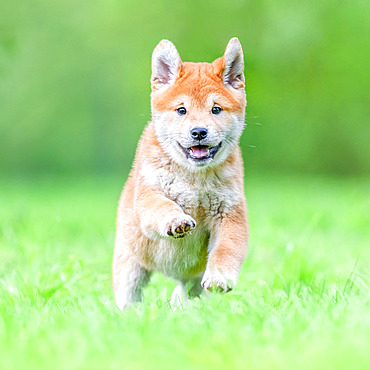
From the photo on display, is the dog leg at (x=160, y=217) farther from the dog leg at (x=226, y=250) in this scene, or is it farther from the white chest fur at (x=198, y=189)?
the dog leg at (x=226, y=250)

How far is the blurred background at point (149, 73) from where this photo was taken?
1553cm

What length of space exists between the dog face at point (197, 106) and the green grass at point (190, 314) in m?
0.86

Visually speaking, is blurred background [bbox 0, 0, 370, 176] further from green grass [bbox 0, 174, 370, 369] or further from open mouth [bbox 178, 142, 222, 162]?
open mouth [bbox 178, 142, 222, 162]

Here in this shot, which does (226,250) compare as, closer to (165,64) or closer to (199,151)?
(199,151)

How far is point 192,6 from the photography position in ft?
54.5

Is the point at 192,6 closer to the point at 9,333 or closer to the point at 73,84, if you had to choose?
the point at 73,84

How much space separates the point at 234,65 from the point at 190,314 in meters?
1.79

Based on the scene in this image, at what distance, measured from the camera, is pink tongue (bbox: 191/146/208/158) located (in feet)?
13.9

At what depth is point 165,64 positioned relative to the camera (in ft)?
15.0

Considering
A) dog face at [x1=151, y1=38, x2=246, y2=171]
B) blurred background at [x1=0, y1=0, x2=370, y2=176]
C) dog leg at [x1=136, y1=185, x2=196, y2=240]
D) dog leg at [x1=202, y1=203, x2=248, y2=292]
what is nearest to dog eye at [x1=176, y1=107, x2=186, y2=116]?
dog face at [x1=151, y1=38, x2=246, y2=171]

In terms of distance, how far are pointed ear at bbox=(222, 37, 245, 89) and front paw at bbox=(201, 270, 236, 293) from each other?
1.28 metres

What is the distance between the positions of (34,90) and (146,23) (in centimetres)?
399

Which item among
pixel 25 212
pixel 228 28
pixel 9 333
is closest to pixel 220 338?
pixel 9 333

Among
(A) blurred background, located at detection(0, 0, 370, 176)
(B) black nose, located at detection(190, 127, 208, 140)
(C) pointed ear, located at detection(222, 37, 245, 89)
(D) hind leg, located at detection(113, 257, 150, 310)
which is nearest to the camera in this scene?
(B) black nose, located at detection(190, 127, 208, 140)
